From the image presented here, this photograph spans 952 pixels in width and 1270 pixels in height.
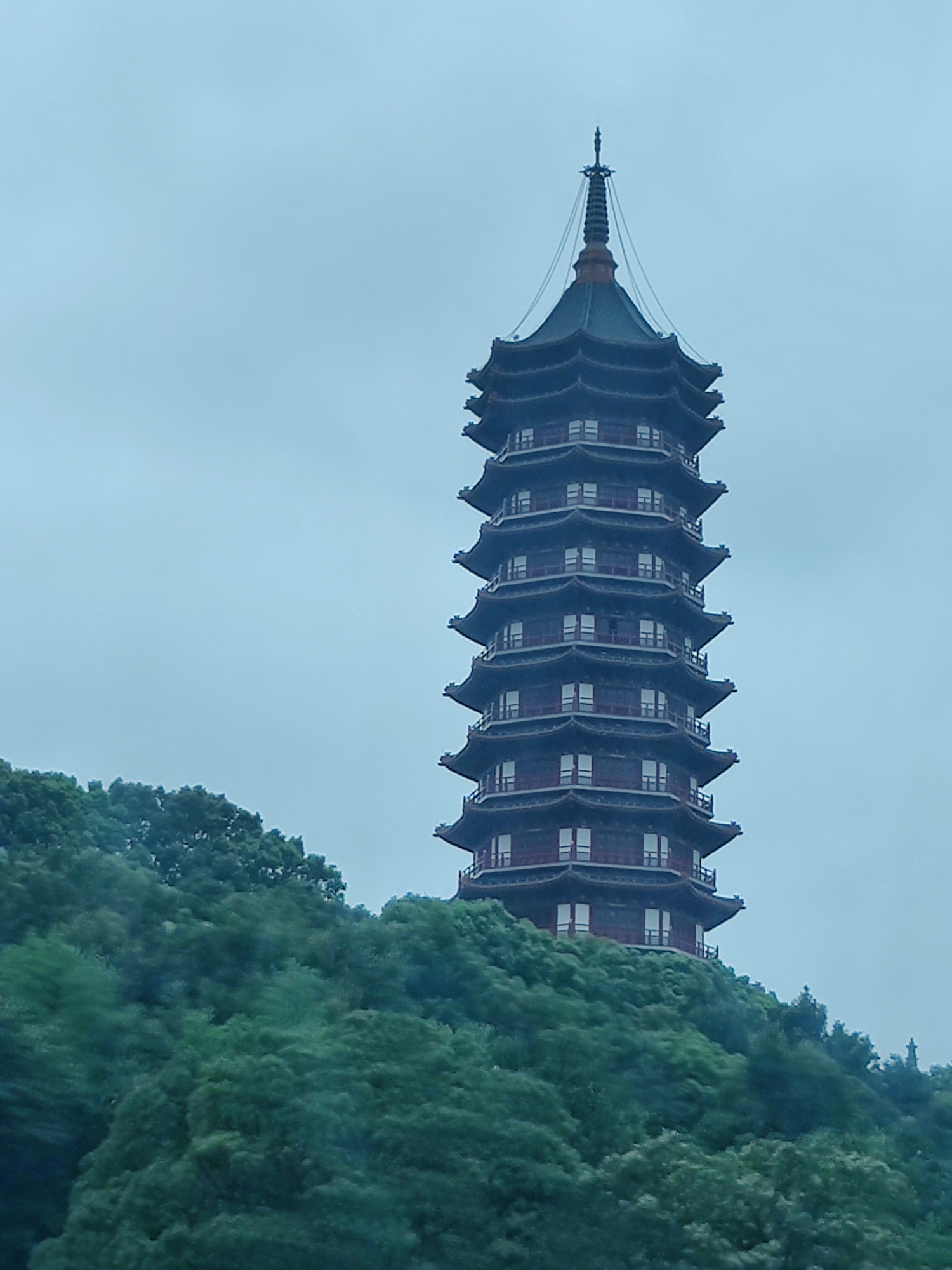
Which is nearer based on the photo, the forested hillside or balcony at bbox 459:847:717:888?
the forested hillside

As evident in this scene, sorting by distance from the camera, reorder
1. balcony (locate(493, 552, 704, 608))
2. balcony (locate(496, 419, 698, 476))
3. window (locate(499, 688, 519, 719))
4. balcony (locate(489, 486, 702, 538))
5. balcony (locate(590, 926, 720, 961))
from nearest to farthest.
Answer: balcony (locate(590, 926, 720, 961)) → window (locate(499, 688, 519, 719)) → balcony (locate(493, 552, 704, 608)) → balcony (locate(489, 486, 702, 538)) → balcony (locate(496, 419, 698, 476))

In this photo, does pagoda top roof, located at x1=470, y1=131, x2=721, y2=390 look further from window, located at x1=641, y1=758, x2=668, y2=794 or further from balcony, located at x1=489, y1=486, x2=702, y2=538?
window, located at x1=641, y1=758, x2=668, y2=794

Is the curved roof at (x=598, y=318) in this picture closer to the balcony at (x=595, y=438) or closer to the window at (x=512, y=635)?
the balcony at (x=595, y=438)

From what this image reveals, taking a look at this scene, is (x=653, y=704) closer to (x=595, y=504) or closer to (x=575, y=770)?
(x=575, y=770)

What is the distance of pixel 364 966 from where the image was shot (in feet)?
124

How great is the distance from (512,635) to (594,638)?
275cm

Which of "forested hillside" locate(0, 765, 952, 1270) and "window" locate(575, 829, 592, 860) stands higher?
"window" locate(575, 829, 592, 860)

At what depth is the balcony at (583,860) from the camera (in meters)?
52.9

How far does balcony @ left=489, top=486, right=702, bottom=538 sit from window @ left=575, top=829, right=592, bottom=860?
10215 millimetres

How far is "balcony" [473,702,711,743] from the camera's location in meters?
54.6

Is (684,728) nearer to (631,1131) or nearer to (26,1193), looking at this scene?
(631,1131)

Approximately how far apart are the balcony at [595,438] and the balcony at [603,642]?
231 inches

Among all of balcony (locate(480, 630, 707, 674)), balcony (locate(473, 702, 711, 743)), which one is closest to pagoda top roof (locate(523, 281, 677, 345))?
balcony (locate(480, 630, 707, 674))

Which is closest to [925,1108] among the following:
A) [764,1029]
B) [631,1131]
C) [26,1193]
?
[764,1029]
